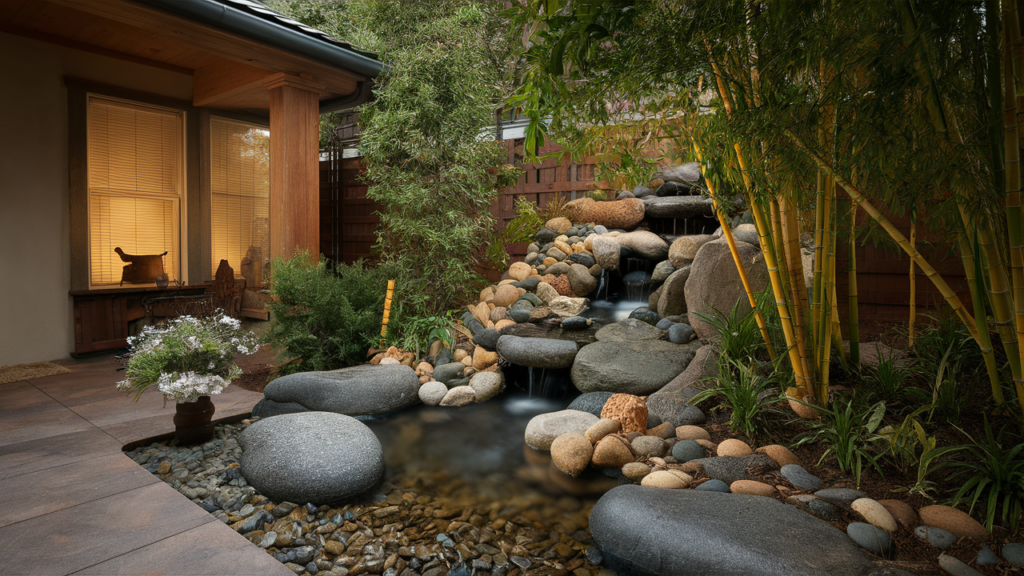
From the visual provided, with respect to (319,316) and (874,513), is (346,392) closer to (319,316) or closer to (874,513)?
(319,316)

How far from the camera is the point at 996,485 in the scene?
6.95 feet

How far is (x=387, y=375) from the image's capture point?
4.34 meters

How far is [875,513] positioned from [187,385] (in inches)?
131

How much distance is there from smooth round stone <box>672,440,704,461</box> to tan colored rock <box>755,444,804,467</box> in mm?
327

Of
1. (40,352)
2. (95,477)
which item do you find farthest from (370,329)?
(40,352)

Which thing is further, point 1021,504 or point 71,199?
point 71,199

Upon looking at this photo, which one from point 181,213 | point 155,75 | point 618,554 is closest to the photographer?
point 618,554

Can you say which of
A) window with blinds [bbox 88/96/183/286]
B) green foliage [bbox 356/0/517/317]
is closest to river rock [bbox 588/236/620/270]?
green foliage [bbox 356/0/517/317]

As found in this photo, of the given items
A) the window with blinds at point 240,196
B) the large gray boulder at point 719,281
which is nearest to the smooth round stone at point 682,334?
the large gray boulder at point 719,281

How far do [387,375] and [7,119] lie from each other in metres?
4.06

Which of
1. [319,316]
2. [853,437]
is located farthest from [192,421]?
[853,437]

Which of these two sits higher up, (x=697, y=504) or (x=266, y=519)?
(x=697, y=504)

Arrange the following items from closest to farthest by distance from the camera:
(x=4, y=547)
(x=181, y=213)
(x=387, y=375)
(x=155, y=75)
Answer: (x=4, y=547)
(x=387, y=375)
(x=155, y=75)
(x=181, y=213)

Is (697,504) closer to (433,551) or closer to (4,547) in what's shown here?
(433,551)
